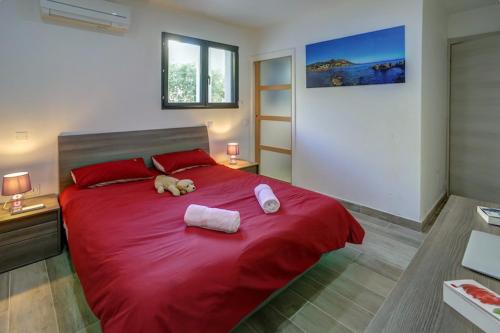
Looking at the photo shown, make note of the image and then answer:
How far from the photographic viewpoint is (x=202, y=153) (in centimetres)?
385

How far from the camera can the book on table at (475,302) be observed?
71cm

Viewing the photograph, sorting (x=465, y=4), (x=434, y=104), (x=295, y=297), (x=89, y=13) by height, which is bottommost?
(x=295, y=297)

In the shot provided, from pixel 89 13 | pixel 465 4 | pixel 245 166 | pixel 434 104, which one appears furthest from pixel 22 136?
pixel 465 4

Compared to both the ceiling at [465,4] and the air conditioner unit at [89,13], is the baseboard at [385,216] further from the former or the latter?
the air conditioner unit at [89,13]

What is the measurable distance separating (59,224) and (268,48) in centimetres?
371

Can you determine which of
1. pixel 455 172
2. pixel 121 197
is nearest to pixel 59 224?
pixel 121 197

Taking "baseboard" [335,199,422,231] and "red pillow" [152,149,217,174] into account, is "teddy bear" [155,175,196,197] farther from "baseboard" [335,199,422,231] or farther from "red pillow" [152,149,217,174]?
"baseboard" [335,199,422,231]

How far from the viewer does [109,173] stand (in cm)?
293

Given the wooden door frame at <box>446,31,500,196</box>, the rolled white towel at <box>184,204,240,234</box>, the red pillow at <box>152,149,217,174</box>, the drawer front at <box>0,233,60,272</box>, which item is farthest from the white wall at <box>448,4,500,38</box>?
the drawer front at <box>0,233,60,272</box>

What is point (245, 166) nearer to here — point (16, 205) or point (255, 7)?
point (255, 7)

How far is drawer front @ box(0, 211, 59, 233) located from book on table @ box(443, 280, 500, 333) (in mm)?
2978

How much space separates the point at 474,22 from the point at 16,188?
17.7ft

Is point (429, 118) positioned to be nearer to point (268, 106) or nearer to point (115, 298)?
point (268, 106)

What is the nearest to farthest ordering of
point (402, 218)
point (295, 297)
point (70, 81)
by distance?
point (295, 297) → point (70, 81) → point (402, 218)
